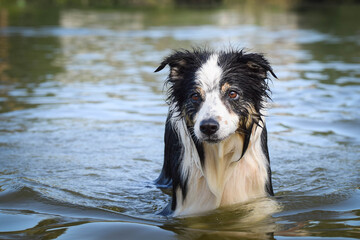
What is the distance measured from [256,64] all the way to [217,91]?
487mm

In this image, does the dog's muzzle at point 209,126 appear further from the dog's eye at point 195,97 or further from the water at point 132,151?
the water at point 132,151

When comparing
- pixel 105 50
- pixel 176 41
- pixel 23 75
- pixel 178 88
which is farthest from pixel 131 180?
pixel 176 41

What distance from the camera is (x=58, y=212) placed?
Answer: 5.88 metres

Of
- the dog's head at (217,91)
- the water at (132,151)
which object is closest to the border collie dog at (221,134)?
the dog's head at (217,91)

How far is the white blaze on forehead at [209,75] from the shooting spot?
5293 mm

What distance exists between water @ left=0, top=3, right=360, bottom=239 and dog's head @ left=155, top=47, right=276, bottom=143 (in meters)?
0.87

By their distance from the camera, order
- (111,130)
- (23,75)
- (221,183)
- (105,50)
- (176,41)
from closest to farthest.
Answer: (221,183) < (111,130) < (23,75) < (105,50) < (176,41)

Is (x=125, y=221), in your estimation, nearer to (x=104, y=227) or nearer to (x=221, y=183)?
(x=104, y=227)

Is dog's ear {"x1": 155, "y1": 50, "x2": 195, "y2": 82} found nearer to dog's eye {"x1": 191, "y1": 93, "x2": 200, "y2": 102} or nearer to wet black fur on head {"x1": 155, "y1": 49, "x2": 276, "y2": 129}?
wet black fur on head {"x1": 155, "y1": 49, "x2": 276, "y2": 129}

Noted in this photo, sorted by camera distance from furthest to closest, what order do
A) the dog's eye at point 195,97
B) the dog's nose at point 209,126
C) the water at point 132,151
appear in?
the water at point 132,151, the dog's eye at point 195,97, the dog's nose at point 209,126

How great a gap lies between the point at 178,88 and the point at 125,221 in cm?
134

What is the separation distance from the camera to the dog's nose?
5.00 m

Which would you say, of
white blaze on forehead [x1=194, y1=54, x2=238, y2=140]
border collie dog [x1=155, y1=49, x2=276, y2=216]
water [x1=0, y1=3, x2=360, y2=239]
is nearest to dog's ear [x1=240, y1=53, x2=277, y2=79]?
border collie dog [x1=155, y1=49, x2=276, y2=216]

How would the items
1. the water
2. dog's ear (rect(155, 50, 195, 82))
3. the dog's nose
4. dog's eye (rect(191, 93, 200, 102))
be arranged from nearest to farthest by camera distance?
the dog's nose, dog's eye (rect(191, 93, 200, 102)), the water, dog's ear (rect(155, 50, 195, 82))
